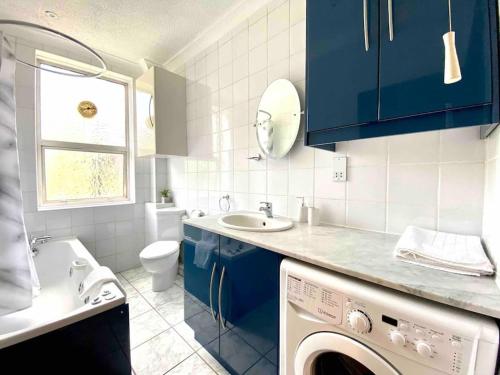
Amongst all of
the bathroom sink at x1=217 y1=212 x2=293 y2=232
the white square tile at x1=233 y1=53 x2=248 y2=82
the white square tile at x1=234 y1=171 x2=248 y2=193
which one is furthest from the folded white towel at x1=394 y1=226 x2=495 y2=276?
the white square tile at x1=233 y1=53 x2=248 y2=82

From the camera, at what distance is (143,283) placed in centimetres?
233

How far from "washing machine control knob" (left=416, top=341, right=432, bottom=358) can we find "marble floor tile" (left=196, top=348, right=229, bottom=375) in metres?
1.16

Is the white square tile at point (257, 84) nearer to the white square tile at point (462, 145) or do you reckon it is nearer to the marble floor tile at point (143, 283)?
the white square tile at point (462, 145)

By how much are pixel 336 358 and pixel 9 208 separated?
1.58 metres

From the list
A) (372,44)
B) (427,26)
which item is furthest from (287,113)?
(427,26)

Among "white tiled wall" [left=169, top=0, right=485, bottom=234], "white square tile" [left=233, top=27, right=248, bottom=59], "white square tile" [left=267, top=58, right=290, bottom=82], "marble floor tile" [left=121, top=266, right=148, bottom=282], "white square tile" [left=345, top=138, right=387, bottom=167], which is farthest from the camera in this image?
"marble floor tile" [left=121, top=266, right=148, bottom=282]

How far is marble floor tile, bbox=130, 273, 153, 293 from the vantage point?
7.24 ft

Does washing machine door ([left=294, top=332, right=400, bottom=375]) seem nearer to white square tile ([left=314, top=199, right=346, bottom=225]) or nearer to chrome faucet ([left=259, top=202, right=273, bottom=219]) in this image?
white square tile ([left=314, top=199, right=346, bottom=225])

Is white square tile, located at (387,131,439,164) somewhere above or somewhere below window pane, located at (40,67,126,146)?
below

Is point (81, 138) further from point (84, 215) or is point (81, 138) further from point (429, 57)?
point (429, 57)

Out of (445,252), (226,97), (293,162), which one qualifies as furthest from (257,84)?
(445,252)

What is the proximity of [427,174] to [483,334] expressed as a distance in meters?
0.71

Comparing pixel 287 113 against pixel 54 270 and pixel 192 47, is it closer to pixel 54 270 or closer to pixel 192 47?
pixel 192 47

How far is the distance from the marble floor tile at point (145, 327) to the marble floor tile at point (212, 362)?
398 millimetres
